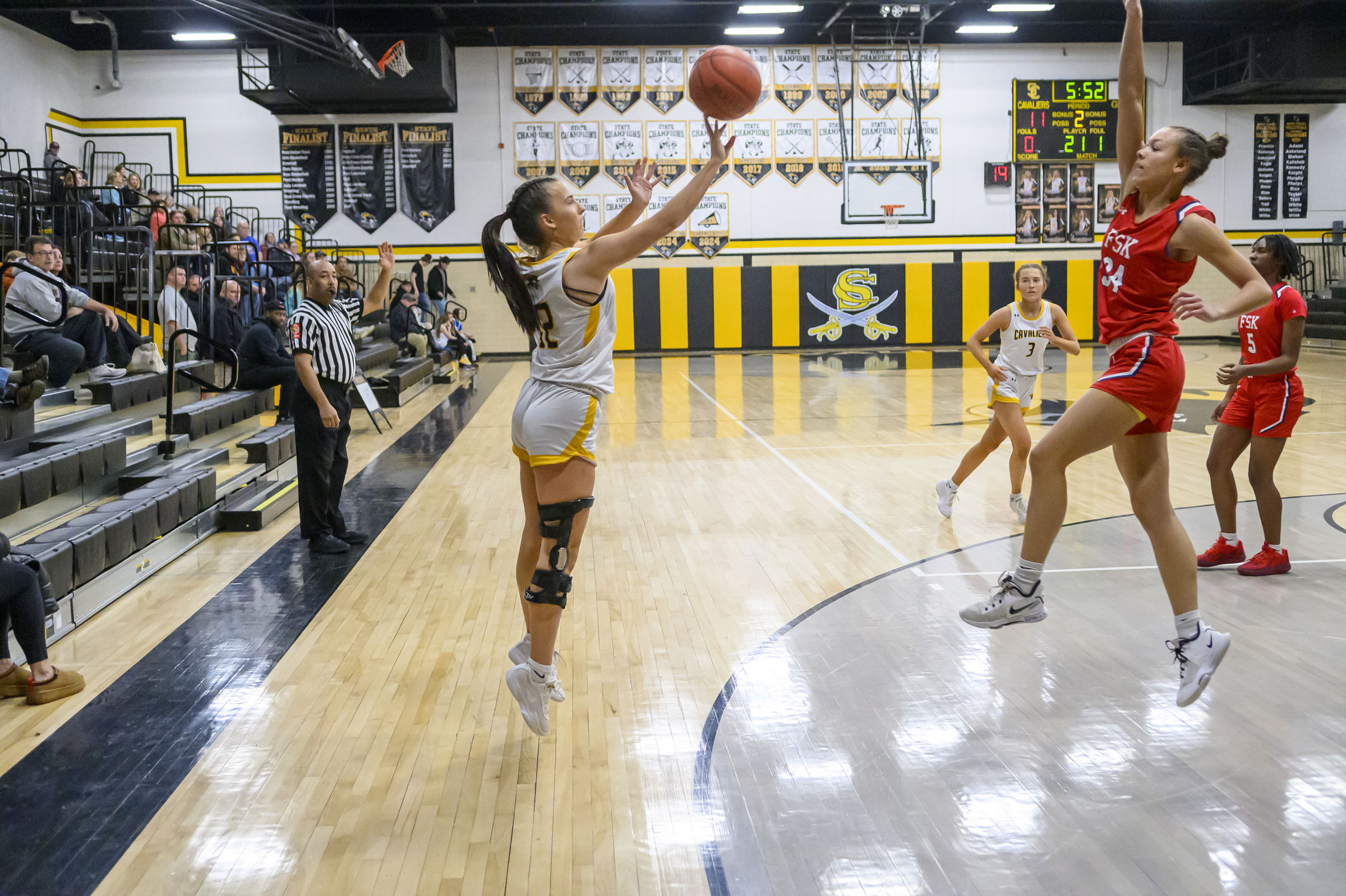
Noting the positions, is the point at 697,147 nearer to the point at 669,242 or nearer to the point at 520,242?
the point at 669,242

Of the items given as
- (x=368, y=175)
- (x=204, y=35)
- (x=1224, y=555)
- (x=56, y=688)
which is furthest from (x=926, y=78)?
(x=56, y=688)

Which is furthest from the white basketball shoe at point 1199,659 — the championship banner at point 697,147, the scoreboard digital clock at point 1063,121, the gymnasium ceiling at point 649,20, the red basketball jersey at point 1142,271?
the scoreboard digital clock at point 1063,121

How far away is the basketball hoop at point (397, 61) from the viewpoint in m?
17.4

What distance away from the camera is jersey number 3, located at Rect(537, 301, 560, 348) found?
2814mm

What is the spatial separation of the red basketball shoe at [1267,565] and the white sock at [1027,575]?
210cm

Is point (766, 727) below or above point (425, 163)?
below

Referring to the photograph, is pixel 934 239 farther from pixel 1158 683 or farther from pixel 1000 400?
pixel 1158 683

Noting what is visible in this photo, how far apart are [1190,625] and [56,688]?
12.0 feet

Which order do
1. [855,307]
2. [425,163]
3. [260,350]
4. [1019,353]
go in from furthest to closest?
[855,307]
[425,163]
[260,350]
[1019,353]

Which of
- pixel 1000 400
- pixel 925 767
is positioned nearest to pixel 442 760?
pixel 925 767

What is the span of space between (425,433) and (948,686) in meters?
7.44

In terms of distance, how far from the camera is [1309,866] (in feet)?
→ 7.39

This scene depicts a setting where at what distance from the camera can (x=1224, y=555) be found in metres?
4.74

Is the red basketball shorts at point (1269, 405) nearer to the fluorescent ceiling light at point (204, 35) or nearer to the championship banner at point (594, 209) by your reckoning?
the championship banner at point (594, 209)
